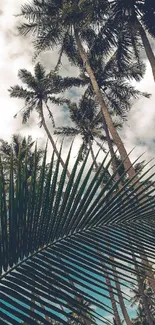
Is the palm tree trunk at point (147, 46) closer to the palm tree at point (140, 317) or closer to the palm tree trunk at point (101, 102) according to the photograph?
the palm tree trunk at point (101, 102)

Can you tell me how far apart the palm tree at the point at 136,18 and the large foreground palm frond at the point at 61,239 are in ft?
42.8

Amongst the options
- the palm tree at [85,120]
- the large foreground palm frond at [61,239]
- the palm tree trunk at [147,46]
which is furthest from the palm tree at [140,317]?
the large foreground palm frond at [61,239]

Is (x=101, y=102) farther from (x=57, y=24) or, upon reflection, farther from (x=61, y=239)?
(x=61, y=239)

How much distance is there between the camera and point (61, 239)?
1583mm

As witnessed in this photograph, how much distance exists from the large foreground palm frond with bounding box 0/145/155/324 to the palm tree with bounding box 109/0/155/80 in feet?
42.8

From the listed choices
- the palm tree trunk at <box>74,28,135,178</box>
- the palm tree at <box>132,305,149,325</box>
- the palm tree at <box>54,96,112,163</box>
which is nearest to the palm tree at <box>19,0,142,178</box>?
the palm tree trunk at <box>74,28,135,178</box>

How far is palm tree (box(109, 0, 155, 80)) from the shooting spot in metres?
13.7

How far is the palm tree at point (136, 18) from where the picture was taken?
1370cm

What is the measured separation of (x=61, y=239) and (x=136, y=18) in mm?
14155

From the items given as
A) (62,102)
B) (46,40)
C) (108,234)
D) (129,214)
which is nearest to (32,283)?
(108,234)

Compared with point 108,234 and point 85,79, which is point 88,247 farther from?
point 85,79

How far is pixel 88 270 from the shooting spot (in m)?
1.52

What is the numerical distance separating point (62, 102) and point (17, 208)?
2894 centimetres

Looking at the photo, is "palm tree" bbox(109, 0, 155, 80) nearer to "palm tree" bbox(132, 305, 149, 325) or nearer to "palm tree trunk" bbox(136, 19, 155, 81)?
"palm tree trunk" bbox(136, 19, 155, 81)
